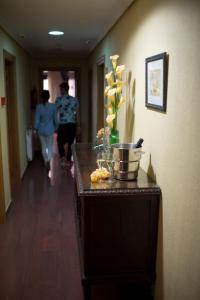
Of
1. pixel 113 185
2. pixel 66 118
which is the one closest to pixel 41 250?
pixel 113 185

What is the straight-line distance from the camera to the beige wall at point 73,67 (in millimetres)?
7238

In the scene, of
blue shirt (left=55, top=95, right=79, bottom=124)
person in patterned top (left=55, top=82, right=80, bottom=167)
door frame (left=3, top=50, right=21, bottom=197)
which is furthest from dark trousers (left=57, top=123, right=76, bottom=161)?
door frame (left=3, top=50, right=21, bottom=197)

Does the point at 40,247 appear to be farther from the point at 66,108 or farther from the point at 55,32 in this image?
the point at 66,108

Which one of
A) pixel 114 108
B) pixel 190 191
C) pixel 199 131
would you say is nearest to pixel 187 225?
pixel 190 191

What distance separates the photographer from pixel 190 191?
5.05 feet

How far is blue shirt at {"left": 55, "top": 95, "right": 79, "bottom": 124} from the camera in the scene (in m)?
5.65

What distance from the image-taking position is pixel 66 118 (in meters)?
5.75

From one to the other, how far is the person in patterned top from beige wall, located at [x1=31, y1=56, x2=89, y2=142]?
1.64 metres

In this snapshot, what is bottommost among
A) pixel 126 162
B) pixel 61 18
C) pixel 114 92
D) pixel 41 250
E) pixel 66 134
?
pixel 41 250

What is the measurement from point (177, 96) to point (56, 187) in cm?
331

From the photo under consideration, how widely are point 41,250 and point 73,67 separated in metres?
5.33

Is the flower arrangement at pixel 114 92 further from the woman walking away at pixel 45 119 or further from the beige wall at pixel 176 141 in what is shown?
the woman walking away at pixel 45 119

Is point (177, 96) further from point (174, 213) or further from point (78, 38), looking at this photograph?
point (78, 38)

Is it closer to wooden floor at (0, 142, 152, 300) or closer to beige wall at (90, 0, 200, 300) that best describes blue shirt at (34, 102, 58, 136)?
wooden floor at (0, 142, 152, 300)
